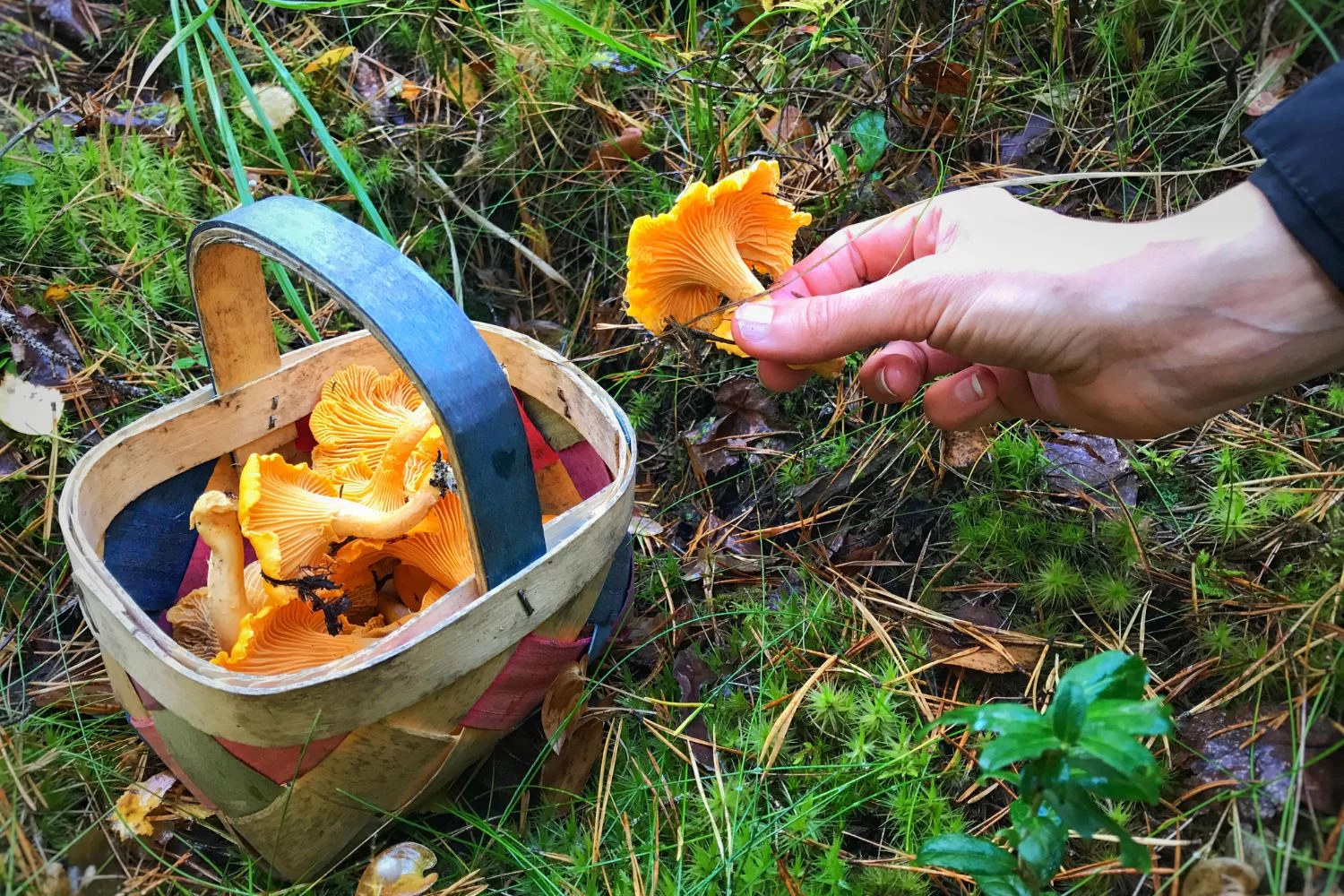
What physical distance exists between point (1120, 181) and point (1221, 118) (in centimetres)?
25

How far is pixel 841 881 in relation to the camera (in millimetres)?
1504

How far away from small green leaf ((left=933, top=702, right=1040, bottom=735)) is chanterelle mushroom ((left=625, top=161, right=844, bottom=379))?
85 cm

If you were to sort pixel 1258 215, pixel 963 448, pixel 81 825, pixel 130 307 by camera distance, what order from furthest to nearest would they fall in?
1. pixel 130 307
2. pixel 963 448
3. pixel 81 825
4. pixel 1258 215

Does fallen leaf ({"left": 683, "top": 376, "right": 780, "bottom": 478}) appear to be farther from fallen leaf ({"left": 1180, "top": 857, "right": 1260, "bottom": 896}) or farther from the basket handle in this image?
fallen leaf ({"left": 1180, "top": 857, "right": 1260, "bottom": 896})

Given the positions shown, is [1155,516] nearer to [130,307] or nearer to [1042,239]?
[1042,239]

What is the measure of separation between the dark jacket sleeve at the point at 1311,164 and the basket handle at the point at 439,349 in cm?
125

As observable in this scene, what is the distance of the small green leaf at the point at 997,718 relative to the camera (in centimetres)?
115

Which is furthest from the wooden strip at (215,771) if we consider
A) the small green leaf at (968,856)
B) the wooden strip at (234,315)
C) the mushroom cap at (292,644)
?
the small green leaf at (968,856)

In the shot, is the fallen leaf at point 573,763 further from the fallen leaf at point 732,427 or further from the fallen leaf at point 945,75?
the fallen leaf at point 945,75

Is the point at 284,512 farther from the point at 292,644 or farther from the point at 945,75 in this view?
the point at 945,75

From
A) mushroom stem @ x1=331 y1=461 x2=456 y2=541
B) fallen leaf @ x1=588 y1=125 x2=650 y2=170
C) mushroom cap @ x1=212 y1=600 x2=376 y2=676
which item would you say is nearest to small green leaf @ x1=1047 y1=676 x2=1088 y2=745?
mushroom stem @ x1=331 y1=461 x2=456 y2=541

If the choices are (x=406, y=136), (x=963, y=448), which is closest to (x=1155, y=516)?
(x=963, y=448)

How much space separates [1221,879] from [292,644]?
1.59m

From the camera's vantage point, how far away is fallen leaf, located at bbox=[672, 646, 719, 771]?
1.79 metres
